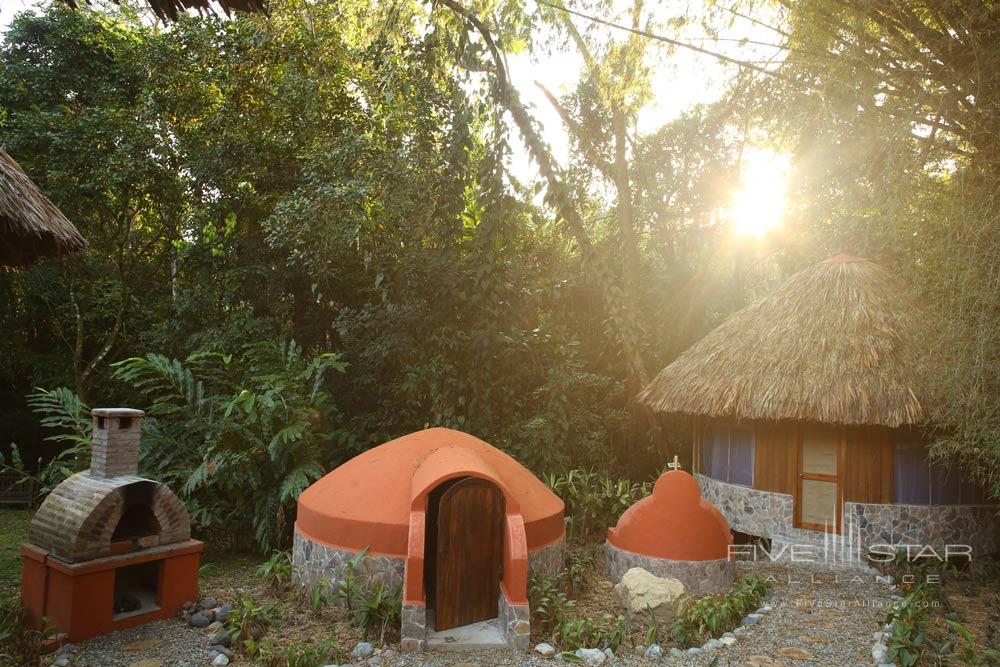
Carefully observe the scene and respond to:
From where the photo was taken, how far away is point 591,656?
17.2ft

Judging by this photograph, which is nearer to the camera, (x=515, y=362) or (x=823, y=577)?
(x=823, y=577)

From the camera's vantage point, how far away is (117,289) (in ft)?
41.7

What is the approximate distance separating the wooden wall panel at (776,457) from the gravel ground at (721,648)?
7.34ft

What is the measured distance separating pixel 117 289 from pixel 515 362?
800cm

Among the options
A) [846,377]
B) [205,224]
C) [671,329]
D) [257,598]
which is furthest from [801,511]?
[205,224]

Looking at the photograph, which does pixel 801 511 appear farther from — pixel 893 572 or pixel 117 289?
pixel 117 289

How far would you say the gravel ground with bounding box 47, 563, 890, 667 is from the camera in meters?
5.14

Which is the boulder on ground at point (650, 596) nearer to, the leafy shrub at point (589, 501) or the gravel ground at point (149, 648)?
the leafy shrub at point (589, 501)

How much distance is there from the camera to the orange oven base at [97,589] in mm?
5402

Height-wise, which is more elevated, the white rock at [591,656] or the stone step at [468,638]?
the white rock at [591,656]

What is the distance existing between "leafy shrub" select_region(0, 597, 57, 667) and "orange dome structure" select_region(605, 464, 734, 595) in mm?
5139

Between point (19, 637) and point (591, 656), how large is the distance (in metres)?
4.42

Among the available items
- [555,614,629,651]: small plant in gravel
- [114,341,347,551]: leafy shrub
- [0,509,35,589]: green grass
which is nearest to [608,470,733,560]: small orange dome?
[555,614,629,651]: small plant in gravel

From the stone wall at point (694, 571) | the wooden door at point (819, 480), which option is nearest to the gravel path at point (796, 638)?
the stone wall at point (694, 571)
